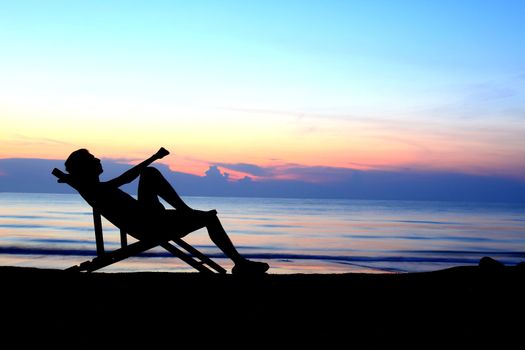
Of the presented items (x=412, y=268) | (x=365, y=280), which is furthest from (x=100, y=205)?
(x=412, y=268)

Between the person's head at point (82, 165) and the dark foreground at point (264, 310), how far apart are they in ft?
3.35

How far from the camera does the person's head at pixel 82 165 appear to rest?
19.4 ft

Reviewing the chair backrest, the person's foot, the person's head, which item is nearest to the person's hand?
the person's head

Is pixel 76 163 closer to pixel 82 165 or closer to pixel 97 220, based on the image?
pixel 82 165

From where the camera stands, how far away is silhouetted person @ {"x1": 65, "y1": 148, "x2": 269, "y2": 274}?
5891mm

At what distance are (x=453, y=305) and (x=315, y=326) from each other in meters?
1.39

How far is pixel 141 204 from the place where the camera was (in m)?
5.98

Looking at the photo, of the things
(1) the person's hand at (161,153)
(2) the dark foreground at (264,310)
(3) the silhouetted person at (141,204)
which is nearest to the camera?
(2) the dark foreground at (264,310)

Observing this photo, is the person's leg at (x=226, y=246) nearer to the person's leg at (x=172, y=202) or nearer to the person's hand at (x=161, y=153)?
the person's leg at (x=172, y=202)

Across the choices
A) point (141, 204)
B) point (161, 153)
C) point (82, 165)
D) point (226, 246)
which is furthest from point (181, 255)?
point (82, 165)

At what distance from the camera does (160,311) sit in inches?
185

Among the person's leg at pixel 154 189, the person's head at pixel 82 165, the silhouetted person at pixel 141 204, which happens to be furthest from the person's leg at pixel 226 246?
the person's head at pixel 82 165

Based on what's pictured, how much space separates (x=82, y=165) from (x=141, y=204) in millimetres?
671

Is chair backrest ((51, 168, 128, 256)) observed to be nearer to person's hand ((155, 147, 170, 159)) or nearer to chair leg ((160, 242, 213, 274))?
chair leg ((160, 242, 213, 274))
